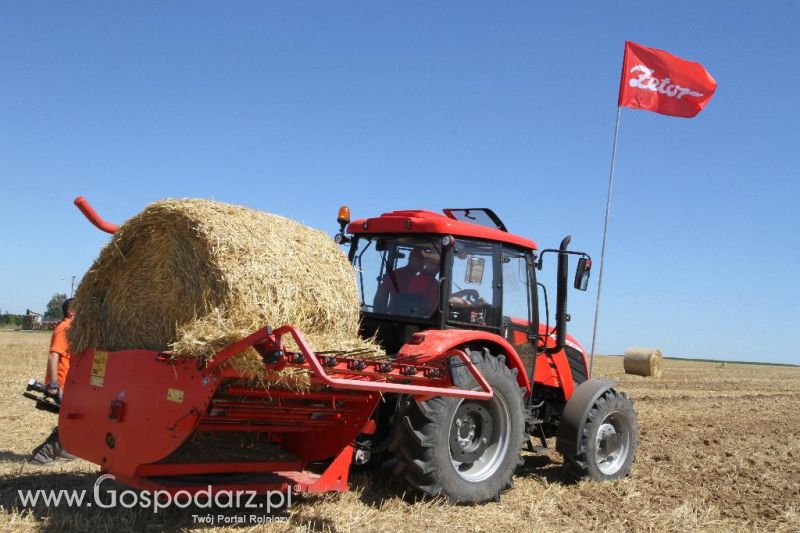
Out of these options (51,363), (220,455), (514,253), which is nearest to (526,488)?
(514,253)

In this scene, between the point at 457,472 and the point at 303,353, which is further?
the point at 457,472

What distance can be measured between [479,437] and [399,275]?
143 cm

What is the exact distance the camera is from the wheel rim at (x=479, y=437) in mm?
5562

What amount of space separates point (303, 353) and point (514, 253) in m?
3.06

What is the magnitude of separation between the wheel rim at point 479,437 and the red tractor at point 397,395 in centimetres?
1

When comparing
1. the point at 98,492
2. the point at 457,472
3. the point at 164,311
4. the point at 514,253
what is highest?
the point at 514,253

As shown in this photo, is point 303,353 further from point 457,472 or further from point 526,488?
point 526,488

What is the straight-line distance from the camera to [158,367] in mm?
4445

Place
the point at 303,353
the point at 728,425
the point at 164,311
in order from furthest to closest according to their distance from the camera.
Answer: the point at 728,425, the point at 164,311, the point at 303,353

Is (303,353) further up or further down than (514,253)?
further down

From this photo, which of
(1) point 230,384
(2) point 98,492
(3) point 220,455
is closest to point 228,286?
(1) point 230,384

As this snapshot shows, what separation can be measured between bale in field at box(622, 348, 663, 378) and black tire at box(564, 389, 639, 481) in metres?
16.6

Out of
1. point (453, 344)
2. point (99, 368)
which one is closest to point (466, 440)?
point (453, 344)

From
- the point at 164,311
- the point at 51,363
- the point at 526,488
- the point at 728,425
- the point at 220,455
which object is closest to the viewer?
the point at 164,311
